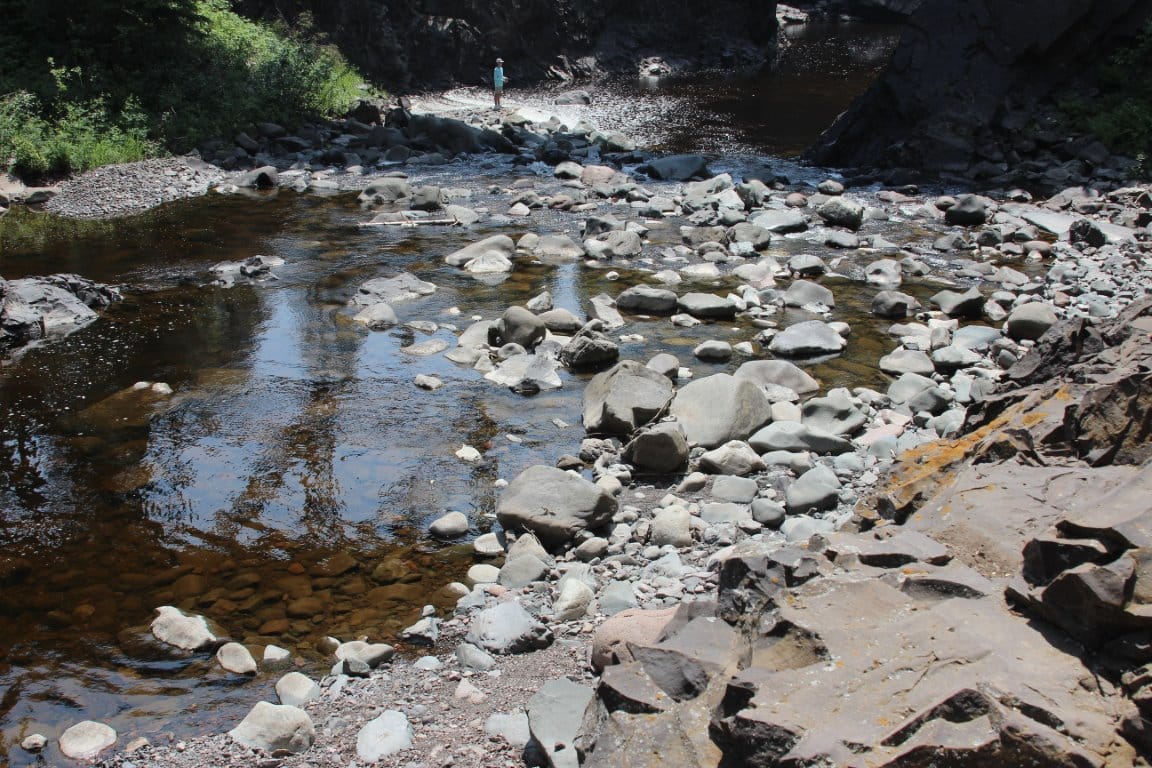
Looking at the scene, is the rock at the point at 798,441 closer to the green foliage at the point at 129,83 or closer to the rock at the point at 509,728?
the rock at the point at 509,728

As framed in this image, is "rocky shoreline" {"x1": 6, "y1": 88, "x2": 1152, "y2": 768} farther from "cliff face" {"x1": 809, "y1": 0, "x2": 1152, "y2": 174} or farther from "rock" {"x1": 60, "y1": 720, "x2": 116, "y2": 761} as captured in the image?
"cliff face" {"x1": 809, "y1": 0, "x2": 1152, "y2": 174}

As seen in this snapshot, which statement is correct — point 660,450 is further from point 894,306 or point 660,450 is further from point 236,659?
point 894,306

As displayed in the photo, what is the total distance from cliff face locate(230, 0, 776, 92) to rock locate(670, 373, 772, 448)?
23.2 metres

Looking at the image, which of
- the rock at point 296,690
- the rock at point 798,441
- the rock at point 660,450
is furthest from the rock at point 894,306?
the rock at point 296,690

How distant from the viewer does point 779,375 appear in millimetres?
8523

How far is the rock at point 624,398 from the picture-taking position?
7.51 metres

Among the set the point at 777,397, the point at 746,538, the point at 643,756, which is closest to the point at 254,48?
the point at 777,397

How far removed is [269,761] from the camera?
410cm

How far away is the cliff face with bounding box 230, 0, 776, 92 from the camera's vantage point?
28.0 m

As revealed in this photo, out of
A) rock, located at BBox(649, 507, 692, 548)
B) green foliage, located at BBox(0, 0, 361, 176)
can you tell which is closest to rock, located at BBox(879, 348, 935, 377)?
rock, located at BBox(649, 507, 692, 548)

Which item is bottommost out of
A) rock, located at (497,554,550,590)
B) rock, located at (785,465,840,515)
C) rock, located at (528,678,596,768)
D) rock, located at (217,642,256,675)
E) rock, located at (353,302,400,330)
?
rock, located at (217,642,256,675)

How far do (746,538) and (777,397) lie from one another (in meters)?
2.62

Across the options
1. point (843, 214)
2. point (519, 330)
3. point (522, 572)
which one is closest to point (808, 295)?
point (519, 330)

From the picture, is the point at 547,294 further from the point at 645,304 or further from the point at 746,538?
the point at 746,538
